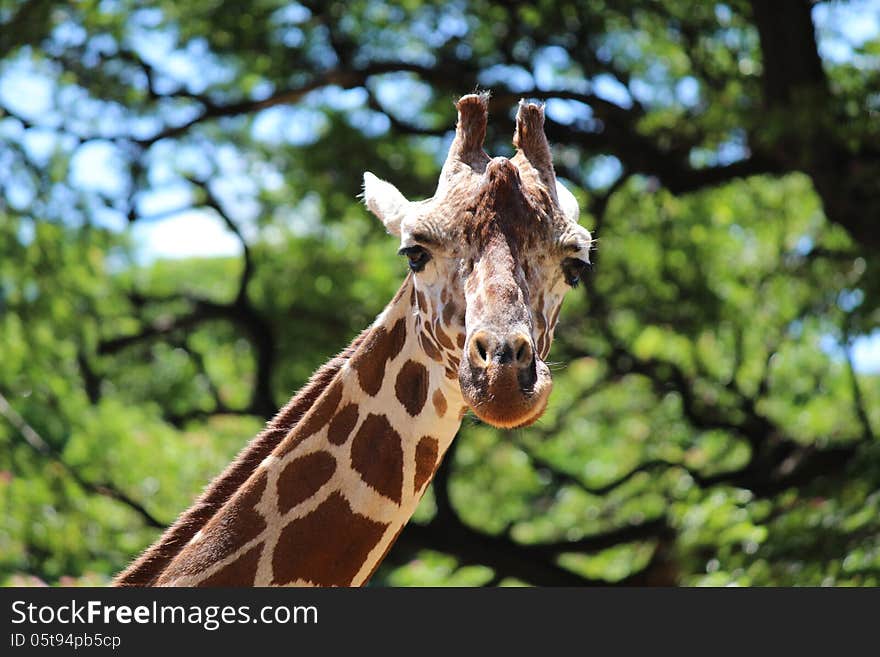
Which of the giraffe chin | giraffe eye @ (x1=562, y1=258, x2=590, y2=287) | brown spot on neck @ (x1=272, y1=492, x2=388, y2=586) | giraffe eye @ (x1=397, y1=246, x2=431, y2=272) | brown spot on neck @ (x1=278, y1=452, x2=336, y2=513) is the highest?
giraffe eye @ (x1=397, y1=246, x2=431, y2=272)

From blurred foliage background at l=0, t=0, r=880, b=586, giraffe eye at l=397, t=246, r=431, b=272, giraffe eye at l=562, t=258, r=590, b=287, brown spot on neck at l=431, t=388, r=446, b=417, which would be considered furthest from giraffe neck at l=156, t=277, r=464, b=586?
blurred foliage background at l=0, t=0, r=880, b=586

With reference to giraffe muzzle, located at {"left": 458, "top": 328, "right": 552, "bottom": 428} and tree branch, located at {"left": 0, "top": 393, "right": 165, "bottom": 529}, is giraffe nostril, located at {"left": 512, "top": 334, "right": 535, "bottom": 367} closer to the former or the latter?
giraffe muzzle, located at {"left": 458, "top": 328, "right": 552, "bottom": 428}

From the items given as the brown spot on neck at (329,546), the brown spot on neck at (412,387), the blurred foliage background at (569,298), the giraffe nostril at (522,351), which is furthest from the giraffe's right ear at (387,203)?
the blurred foliage background at (569,298)

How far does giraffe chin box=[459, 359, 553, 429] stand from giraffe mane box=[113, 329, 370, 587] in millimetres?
947

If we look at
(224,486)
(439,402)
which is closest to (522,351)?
(439,402)

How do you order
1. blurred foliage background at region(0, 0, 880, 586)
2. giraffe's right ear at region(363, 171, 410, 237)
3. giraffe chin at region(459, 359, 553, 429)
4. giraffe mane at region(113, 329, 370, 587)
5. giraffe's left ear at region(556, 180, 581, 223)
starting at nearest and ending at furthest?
→ 1. giraffe chin at region(459, 359, 553, 429)
2. giraffe's left ear at region(556, 180, 581, 223)
3. giraffe's right ear at region(363, 171, 410, 237)
4. giraffe mane at region(113, 329, 370, 587)
5. blurred foliage background at region(0, 0, 880, 586)

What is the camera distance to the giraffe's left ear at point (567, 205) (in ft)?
12.4

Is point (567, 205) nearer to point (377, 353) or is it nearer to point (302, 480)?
point (377, 353)

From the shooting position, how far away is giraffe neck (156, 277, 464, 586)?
388 cm

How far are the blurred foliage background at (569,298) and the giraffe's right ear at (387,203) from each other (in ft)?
18.5

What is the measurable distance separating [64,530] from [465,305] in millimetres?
7544

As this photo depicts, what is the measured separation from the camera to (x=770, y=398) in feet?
47.1

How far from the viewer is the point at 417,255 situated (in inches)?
144

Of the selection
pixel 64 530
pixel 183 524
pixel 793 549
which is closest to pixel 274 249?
pixel 64 530
